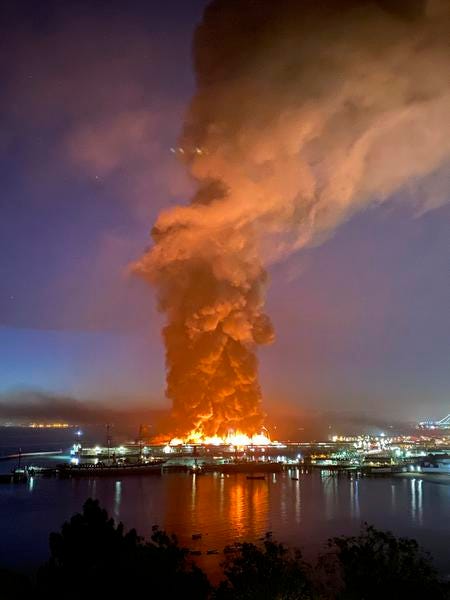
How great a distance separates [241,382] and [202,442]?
11.6 m

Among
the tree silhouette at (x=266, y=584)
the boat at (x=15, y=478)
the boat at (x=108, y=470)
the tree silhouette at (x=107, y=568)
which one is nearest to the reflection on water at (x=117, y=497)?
the boat at (x=108, y=470)

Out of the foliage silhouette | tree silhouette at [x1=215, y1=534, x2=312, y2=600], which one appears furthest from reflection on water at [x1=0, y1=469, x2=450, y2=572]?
tree silhouette at [x1=215, y1=534, x2=312, y2=600]

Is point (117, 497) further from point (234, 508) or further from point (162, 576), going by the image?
point (162, 576)

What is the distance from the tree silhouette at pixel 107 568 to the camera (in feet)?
30.5

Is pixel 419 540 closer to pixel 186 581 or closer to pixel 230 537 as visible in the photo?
pixel 230 537

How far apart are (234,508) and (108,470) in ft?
102

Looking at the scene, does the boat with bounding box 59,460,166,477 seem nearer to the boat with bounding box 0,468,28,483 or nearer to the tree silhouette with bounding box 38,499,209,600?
the boat with bounding box 0,468,28,483

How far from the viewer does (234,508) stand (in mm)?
36906

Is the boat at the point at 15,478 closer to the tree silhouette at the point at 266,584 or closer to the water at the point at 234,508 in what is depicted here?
the water at the point at 234,508

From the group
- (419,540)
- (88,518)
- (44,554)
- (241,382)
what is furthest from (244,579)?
(241,382)

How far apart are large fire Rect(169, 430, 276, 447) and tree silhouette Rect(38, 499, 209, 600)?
58.3m

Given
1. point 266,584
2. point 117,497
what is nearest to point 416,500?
point 117,497

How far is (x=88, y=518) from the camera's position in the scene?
11.9 m

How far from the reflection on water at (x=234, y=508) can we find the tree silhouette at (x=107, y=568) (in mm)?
11479
